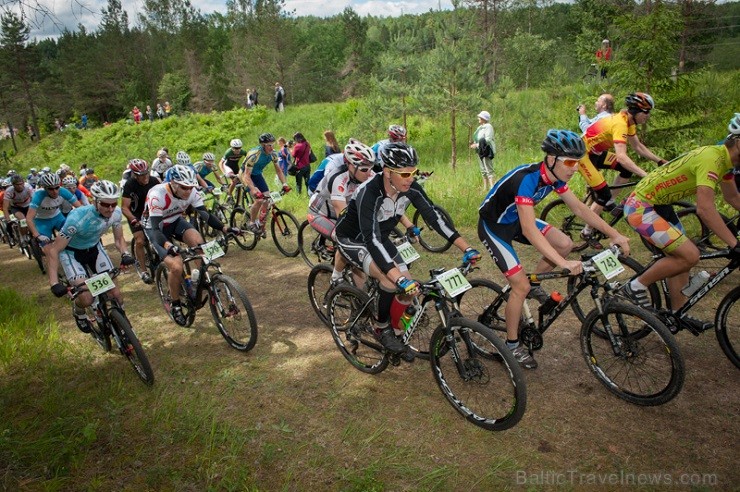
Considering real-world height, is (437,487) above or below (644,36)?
below

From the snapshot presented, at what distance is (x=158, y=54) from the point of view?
59.1 m

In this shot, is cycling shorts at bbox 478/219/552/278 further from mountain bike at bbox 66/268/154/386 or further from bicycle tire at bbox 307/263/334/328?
mountain bike at bbox 66/268/154/386

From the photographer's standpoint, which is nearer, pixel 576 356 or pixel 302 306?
pixel 576 356

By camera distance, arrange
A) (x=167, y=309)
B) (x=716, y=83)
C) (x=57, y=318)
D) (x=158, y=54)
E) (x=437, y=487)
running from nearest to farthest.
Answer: (x=437, y=487) → (x=167, y=309) → (x=57, y=318) → (x=716, y=83) → (x=158, y=54)

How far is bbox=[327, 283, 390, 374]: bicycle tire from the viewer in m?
4.98

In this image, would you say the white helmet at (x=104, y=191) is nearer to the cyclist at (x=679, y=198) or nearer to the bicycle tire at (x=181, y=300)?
the bicycle tire at (x=181, y=300)

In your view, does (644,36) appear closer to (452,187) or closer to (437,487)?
(452,187)

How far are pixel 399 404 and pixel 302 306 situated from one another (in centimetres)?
308

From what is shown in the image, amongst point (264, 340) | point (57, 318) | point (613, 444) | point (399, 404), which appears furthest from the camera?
point (57, 318)

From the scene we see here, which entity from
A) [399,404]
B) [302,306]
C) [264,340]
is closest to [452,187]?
[302,306]

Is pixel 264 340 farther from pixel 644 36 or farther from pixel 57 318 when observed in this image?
pixel 644 36

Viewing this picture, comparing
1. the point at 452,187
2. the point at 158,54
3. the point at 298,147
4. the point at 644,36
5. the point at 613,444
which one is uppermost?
the point at 158,54

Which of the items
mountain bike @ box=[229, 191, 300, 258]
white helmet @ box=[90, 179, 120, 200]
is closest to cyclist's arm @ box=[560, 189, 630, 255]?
white helmet @ box=[90, 179, 120, 200]

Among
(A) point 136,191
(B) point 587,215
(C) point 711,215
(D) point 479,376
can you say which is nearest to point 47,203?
(A) point 136,191
